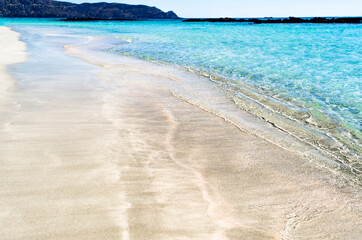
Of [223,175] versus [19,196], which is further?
[223,175]

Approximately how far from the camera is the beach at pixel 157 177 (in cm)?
250

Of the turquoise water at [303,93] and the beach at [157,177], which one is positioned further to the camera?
the turquoise water at [303,93]

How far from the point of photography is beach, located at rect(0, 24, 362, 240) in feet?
8.20

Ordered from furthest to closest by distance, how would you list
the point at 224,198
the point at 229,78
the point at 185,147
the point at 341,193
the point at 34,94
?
the point at 229,78
the point at 34,94
the point at 185,147
the point at 341,193
the point at 224,198

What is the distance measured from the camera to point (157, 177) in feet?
10.8

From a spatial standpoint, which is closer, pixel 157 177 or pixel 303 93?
pixel 157 177

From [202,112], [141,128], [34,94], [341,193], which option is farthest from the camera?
[34,94]

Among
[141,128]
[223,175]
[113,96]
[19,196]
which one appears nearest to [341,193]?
[223,175]

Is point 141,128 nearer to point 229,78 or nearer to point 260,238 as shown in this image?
point 260,238

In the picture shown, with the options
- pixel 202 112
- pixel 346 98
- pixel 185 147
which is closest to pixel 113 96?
pixel 202 112

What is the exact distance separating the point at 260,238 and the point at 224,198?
616mm

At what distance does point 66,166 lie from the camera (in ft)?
11.1

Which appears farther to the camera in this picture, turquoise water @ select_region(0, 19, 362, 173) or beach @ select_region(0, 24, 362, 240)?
turquoise water @ select_region(0, 19, 362, 173)

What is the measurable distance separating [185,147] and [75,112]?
7.59 feet
